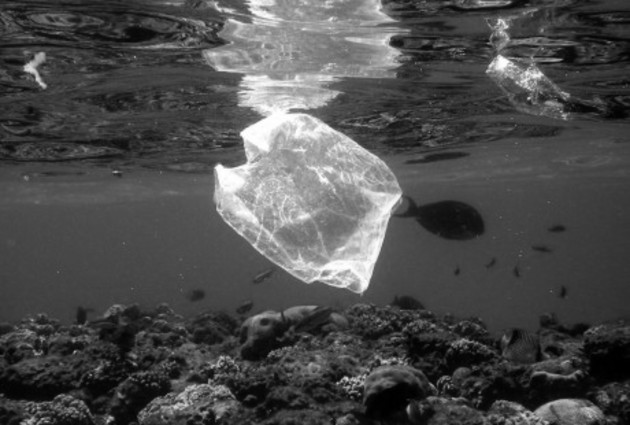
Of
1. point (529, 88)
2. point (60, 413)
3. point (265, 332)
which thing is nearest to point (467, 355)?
point (265, 332)

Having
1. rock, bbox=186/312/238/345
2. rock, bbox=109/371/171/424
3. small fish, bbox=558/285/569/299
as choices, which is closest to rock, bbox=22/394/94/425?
rock, bbox=109/371/171/424

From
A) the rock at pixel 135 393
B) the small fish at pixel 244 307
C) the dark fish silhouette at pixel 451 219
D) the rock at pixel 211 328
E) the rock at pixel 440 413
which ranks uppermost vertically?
the dark fish silhouette at pixel 451 219

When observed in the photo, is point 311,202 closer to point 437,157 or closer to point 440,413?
point 440,413

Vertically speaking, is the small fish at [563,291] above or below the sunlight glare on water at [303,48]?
below

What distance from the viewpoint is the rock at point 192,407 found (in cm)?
796

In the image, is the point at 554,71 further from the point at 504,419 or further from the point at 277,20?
the point at 504,419

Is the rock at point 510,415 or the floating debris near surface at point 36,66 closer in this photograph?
the rock at point 510,415

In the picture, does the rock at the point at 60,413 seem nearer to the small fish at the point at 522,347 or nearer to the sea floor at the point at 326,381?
the sea floor at the point at 326,381

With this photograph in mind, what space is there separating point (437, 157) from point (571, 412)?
20.2 metres

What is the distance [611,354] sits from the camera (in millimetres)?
8828

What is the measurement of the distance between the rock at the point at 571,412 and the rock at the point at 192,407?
15.3ft

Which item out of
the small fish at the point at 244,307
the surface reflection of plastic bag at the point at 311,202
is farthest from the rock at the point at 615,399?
the small fish at the point at 244,307

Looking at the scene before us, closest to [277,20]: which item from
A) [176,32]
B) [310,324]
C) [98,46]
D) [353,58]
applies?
[176,32]

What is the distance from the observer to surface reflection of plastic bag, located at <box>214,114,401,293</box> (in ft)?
20.4
